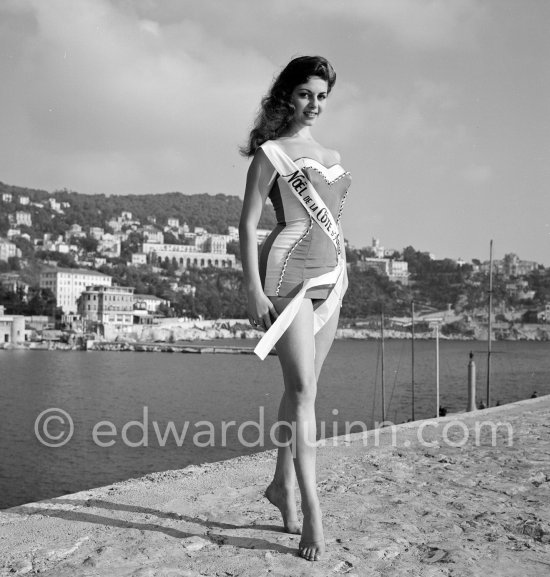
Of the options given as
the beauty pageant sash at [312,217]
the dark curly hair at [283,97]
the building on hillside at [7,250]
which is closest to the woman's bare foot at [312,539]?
the beauty pageant sash at [312,217]

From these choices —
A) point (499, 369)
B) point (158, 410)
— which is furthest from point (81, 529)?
point (499, 369)

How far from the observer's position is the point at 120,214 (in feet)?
609

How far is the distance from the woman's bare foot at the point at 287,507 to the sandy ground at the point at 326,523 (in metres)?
0.05

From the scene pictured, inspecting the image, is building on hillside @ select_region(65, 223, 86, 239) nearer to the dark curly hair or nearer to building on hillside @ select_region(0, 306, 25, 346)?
building on hillside @ select_region(0, 306, 25, 346)

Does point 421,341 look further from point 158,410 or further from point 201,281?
point 158,410

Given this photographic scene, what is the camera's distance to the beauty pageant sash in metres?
2.27

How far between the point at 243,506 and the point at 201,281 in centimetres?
13686

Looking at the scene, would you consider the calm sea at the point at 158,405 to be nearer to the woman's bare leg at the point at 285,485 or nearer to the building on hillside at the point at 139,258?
the woman's bare leg at the point at 285,485

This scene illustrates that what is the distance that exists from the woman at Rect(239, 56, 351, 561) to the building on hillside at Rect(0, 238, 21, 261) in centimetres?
13763

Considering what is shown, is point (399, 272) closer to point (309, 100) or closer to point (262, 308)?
point (309, 100)

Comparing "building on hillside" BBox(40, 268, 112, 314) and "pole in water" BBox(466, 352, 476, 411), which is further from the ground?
"building on hillside" BBox(40, 268, 112, 314)

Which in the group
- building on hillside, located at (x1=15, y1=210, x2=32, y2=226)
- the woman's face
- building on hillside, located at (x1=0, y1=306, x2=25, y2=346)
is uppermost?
building on hillside, located at (x1=15, y1=210, x2=32, y2=226)

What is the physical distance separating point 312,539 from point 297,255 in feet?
2.89

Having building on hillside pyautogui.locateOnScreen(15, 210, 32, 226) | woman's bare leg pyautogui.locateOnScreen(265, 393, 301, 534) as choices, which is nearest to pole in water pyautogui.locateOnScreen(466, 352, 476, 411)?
woman's bare leg pyautogui.locateOnScreen(265, 393, 301, 534)
